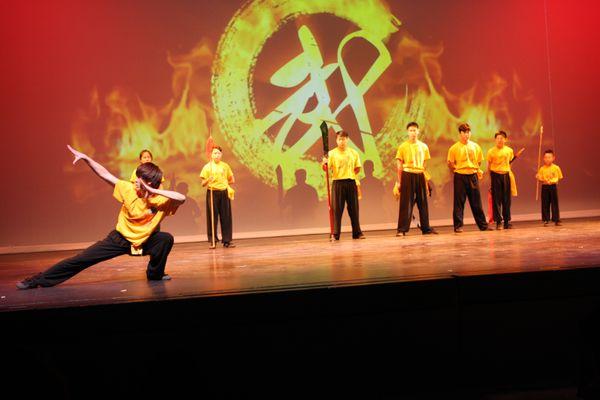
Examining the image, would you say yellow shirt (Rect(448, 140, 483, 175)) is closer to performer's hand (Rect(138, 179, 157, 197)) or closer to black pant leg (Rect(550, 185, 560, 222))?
black pant leg (Rect(550, 185, 560, 222))

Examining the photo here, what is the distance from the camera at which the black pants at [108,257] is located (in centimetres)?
435

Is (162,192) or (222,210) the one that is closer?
(162,192)

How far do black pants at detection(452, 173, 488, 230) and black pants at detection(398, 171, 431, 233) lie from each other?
1.37ft

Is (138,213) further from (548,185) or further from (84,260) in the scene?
(548,185)

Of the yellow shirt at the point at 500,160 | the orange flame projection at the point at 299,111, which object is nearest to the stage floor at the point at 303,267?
the yellow shirt at the point at 500,160

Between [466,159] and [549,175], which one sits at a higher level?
[466,159]

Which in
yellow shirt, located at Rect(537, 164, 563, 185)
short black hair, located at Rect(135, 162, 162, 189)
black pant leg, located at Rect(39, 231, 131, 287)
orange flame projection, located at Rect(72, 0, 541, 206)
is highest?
orange flame projection, located at Rect(72, 0, 541, 206)

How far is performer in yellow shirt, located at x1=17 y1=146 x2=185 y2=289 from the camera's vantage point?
173 inches

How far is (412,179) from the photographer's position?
8.42 metres

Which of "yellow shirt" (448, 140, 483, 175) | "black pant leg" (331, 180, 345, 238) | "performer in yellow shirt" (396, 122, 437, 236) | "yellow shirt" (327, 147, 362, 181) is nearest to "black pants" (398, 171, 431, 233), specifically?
"performer in yellow shirt" (396, 122, 437, 236)

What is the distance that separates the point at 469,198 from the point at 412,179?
79 centimetres

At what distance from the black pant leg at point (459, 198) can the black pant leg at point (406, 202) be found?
57cm

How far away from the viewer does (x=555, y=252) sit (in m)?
4.77

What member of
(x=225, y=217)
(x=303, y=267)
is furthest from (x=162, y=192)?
(x=225, y=217)
